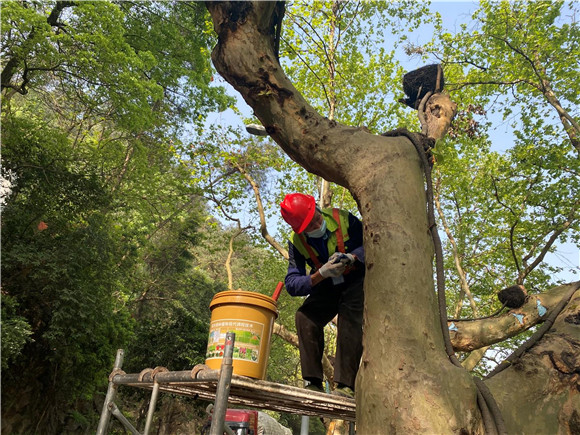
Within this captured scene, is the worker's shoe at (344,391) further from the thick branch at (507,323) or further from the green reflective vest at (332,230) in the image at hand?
the thick branch at (507,323)

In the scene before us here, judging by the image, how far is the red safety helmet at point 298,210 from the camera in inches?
118

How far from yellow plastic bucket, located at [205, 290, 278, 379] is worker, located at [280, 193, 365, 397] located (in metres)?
0.43

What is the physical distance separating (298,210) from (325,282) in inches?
22.5

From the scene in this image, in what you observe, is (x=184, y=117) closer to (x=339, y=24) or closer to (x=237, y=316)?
(x=339, y=24)

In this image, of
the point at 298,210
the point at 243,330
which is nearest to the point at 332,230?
the point at 298,210

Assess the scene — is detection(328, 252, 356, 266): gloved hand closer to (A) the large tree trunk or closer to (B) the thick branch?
(A) the large tree trunk

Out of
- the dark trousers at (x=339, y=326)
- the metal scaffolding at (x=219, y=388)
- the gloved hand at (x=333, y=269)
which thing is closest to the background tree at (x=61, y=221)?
the metal scaffolding at (x=219, y=388)

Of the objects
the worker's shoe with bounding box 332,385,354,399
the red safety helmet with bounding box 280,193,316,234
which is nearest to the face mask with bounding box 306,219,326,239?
the red safety helmet with bounding box 280,193,316,234

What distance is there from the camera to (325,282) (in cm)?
316

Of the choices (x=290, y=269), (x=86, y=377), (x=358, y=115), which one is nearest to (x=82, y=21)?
(x=358, y=115)

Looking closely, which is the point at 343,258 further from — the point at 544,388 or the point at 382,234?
the point at 544,388

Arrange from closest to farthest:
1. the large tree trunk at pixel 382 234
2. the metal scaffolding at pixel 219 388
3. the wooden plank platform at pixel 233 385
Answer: the large tree trunk at pixel 382 234, the metal scaffolding at pixel 219 388, the wooden plank platform at pixel 233 385

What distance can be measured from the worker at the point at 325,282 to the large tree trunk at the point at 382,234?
16.6 inches

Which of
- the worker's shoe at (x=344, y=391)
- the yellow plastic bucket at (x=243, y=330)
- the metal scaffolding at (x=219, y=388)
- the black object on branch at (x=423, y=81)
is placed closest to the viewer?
the metal scaffolding at (x=219, y=388)
